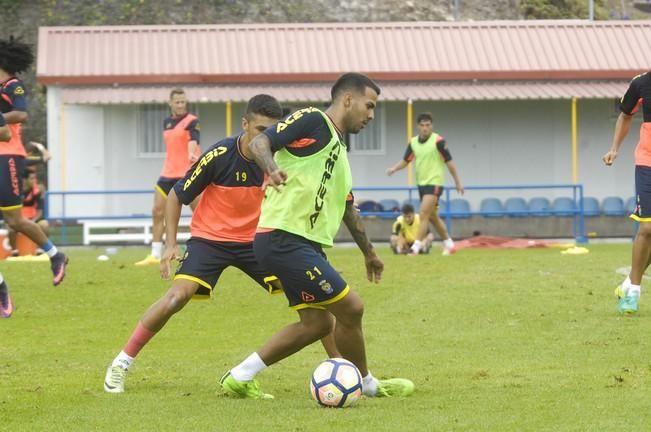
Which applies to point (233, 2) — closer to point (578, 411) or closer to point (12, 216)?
point (12, 216)

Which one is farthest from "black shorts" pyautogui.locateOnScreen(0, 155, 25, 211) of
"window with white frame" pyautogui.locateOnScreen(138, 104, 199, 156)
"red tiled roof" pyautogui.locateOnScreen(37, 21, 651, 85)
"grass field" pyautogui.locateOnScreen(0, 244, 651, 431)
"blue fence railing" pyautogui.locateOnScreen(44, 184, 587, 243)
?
"window with white frame" pyautogui.locateOnScreen(138, 104, 199, 156)

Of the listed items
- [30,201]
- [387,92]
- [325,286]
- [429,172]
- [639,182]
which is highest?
[387,92]

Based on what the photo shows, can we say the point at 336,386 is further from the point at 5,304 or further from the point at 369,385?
the point at 5,304

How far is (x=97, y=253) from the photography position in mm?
28609

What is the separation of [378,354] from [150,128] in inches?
1022

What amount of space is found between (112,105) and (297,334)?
2814 cm

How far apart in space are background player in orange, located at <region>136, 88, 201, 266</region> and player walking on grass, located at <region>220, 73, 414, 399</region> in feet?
37.5

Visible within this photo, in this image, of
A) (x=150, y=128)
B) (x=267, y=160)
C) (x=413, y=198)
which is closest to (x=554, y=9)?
(x=413, y=198)

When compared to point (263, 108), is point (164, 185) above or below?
below

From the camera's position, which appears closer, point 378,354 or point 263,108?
point 263,108

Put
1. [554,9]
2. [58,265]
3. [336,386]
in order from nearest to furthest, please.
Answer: [336,386] < [58,265] < [554,9]

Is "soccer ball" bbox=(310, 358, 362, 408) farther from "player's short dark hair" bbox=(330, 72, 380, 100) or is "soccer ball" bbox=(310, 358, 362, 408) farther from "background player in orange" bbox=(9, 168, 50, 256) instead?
"background player in orange" bbox=(9, 168, 50, 256)

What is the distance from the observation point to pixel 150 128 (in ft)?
119

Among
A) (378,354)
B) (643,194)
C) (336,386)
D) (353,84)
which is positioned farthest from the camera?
(643,194)
